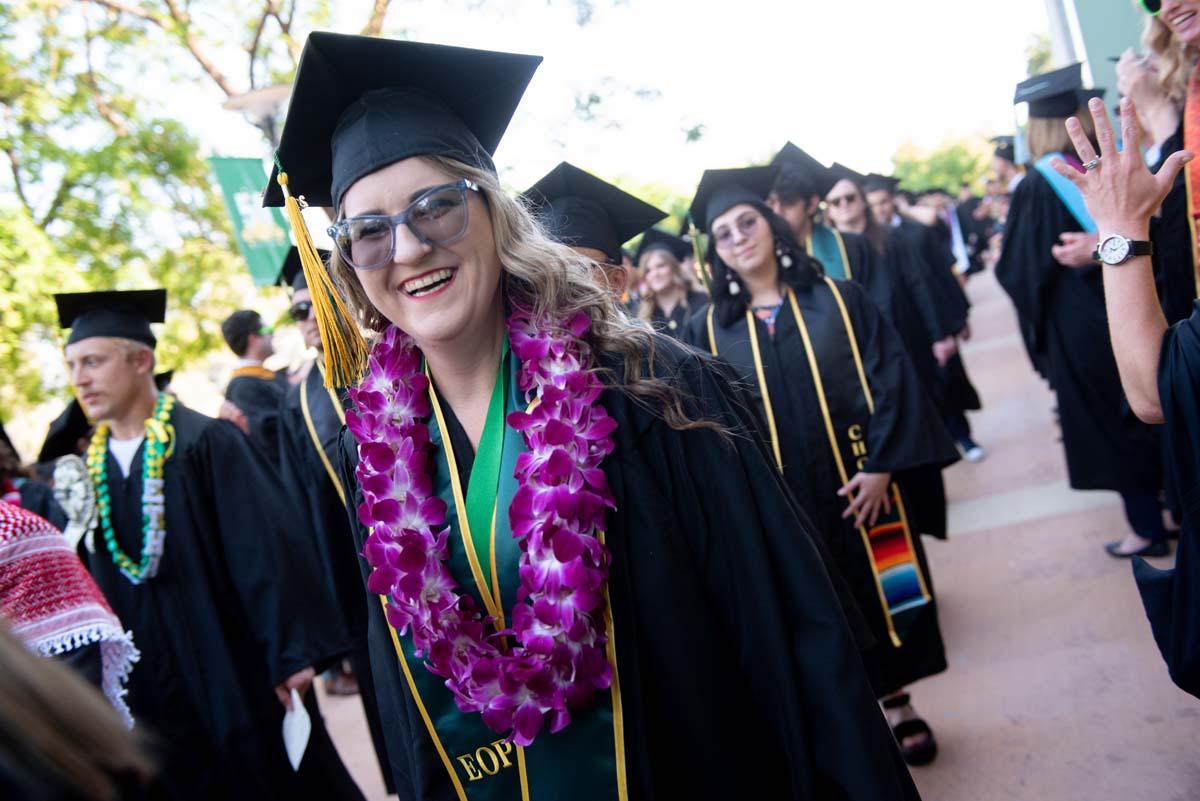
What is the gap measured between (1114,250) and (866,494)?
65.4 inches

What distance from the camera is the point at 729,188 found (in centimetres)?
393

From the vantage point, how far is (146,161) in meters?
11.4

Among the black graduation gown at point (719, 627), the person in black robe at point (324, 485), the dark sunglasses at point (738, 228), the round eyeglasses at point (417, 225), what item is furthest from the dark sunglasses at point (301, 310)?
the black graduation gown at point (719, 627)

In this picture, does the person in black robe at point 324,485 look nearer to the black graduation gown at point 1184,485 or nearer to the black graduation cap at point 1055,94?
the black graduation gown at point 1184,485

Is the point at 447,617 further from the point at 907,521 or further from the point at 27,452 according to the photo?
the point at 27,452

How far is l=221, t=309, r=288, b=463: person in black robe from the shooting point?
659cm

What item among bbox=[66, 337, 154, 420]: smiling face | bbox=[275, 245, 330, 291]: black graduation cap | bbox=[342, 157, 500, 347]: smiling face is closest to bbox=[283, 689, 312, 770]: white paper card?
bbox=[66, 337, 154, 420]: smiling face

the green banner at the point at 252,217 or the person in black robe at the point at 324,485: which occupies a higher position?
the green banner at the point at 252,217

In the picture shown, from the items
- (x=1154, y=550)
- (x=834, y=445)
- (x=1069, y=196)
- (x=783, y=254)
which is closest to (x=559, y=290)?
(x=834, y=445)

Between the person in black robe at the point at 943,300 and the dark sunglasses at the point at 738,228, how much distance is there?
10.1 feet

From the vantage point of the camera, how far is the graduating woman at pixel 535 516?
1.70 metres

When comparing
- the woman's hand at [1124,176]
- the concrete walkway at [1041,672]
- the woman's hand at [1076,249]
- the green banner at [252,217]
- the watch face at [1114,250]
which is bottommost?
the concrete walkway at [1041,672]

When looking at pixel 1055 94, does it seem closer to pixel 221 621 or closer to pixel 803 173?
pixel 803 173

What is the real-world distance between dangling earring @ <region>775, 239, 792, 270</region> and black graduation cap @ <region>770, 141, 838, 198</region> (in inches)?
61.3
